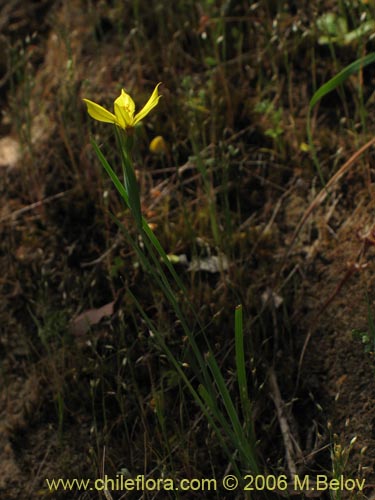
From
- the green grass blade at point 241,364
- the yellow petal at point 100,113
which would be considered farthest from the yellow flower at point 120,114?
the green grass blade at point 241,364

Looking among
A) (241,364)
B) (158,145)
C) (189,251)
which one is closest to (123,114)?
(241,364)

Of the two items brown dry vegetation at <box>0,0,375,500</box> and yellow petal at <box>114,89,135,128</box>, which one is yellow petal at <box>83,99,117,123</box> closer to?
yellow petal at <box>114,89,135,128</box>

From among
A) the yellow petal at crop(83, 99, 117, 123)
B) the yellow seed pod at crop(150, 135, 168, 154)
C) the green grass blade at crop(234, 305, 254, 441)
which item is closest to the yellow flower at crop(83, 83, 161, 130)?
the yellow petal at crop(83, 99, 117, 123)

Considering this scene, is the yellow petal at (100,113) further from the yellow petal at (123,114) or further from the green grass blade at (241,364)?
the green grass blade at (241,364)

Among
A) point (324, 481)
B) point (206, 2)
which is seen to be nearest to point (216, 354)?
point (324, 481)

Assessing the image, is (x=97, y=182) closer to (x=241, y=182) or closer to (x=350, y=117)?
(x=241, y=182)

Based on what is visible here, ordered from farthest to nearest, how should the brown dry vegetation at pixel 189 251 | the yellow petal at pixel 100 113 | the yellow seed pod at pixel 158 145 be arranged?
the yellow seed pod at pixel 158 145
the brown dry vegetation at pixel 189 251
the yellow petal at pixel 100 113

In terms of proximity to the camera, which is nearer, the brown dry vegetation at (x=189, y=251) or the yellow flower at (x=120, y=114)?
the yellow flower at (x=120, y=114)

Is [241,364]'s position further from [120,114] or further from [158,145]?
[158,145]
